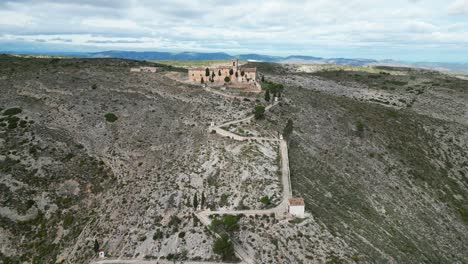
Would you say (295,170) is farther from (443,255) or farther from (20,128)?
(20,128)

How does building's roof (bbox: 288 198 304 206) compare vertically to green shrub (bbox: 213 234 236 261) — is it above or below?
above

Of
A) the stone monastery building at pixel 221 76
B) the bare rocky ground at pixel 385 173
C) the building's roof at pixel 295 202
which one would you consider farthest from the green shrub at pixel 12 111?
the building's roof at pixel 295 202

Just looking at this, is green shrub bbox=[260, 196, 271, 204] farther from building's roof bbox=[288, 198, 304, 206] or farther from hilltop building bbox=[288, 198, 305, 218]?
hilltop building bbox=[288, 198, 305, 218]

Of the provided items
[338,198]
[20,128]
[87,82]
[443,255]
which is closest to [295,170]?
[338,198]

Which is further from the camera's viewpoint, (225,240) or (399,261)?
(399,261)

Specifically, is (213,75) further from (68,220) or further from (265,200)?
(68,220)

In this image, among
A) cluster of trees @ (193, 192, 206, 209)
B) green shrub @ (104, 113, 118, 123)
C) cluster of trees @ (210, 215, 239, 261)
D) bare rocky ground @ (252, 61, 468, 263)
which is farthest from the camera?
green shrub @ (104, 113, 118, 123)

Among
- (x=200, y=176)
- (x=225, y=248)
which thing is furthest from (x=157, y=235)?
(x=200, y=176)

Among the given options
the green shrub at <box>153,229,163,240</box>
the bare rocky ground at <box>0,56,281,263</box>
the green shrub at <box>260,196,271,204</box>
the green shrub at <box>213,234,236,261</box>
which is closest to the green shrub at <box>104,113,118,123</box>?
the bare rocky ground at <box>0,56,281,263</box>
